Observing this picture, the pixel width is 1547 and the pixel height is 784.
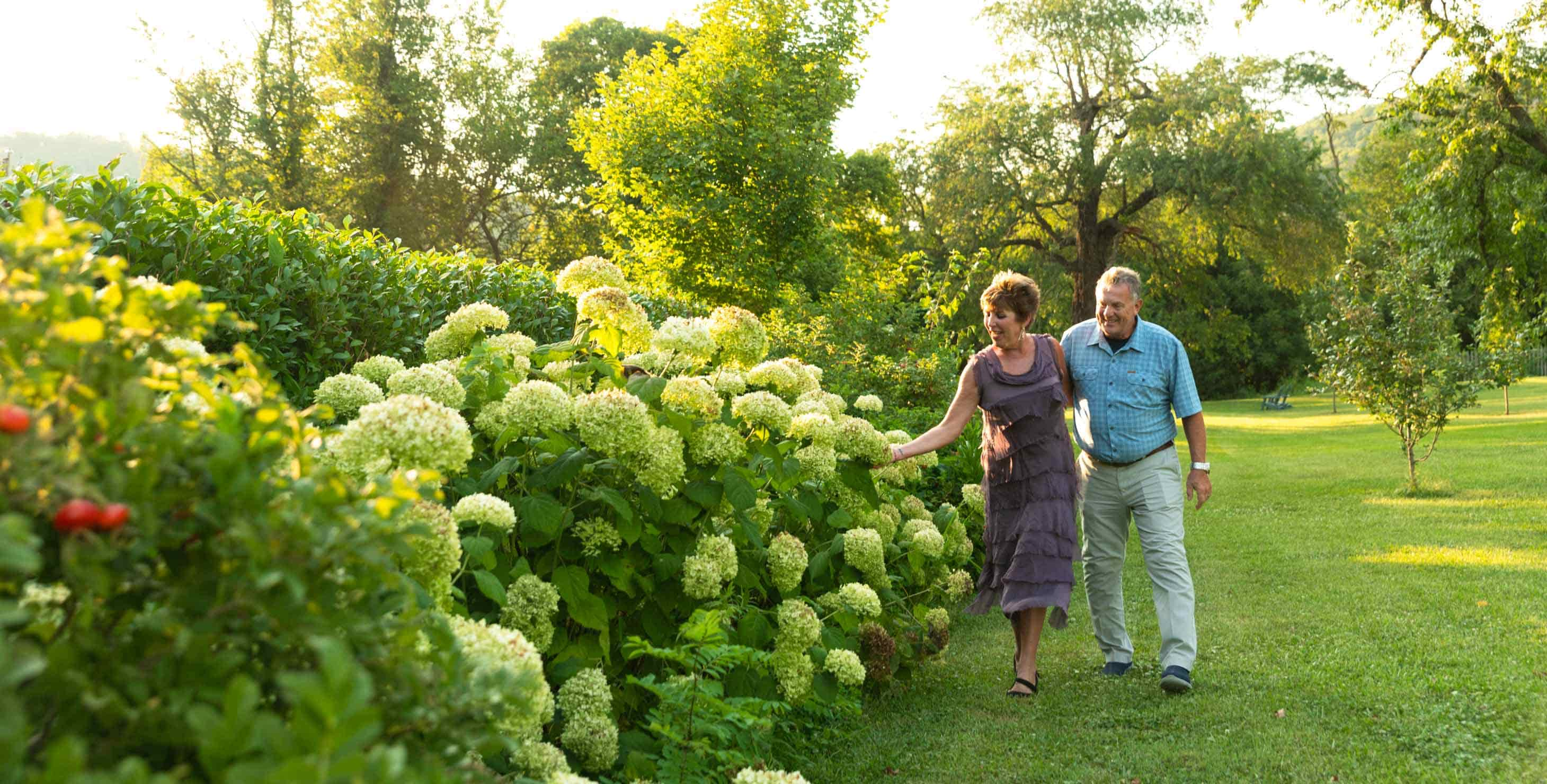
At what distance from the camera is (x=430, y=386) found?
10.2 ft

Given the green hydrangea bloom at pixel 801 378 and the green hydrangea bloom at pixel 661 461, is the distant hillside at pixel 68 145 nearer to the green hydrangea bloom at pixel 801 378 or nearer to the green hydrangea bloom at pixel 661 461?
the green hydrangea bloom at pixel 801 378

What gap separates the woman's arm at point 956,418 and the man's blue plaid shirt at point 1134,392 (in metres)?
0.61

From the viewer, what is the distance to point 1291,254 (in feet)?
86.0

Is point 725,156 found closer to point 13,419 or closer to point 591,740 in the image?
point 591,740

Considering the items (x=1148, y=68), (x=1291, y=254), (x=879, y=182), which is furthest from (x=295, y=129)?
(x=1291, y=254)

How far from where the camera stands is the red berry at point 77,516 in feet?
3.35

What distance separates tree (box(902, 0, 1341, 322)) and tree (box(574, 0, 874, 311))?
13928 millimetres

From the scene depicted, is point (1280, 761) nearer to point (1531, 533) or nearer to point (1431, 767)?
point (1431, 767)

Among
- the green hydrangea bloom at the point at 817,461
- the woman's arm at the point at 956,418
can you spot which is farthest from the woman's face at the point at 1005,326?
the green hydrangea bloom at the point at 817,461

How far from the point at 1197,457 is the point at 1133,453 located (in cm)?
39

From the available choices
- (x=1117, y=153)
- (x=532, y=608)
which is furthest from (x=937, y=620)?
(x=1117, y=153)

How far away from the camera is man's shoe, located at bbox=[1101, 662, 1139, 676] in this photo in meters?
5.46

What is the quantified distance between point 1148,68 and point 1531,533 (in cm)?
1960

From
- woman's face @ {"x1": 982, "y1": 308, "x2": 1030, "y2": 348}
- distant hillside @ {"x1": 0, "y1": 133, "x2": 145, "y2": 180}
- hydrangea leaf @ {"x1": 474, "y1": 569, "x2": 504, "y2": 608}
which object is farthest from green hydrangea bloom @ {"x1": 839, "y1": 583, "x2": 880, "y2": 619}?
distant hillside @ {"x1": 0, "y1": 133, "x2": 145, "y2": 180}
